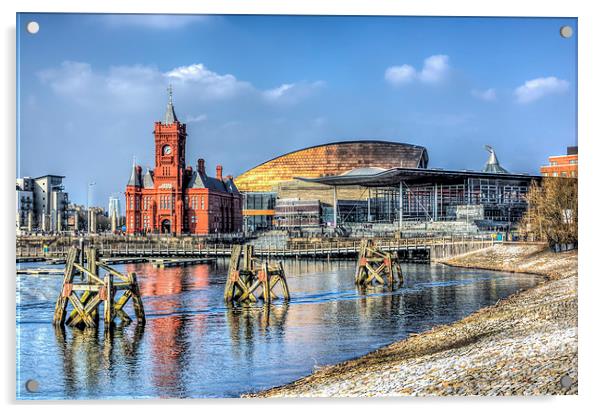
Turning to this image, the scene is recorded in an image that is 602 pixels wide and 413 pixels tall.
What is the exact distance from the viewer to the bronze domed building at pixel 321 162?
214 ft

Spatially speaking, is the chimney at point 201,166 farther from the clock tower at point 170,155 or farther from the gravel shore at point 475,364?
the gravel shore at point 475,364

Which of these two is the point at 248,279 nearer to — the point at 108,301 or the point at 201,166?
the point at 108,301

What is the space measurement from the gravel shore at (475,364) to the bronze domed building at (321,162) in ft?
154

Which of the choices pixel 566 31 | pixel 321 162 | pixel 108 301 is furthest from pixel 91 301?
pixel 321 162

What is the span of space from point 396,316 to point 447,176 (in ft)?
88.1

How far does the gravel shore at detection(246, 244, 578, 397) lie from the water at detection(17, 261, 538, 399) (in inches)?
35.1

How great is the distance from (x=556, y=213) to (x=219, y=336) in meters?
12.5

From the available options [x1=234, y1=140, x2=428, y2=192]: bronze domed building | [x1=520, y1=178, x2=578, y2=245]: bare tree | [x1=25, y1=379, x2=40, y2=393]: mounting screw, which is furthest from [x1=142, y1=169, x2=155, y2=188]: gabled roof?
[x1=25, y1=379, x2=40, y2=393]: mounting screw

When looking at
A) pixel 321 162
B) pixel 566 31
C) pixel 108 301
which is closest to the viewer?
pixel 566 31

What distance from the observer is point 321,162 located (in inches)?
3034

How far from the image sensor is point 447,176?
43625 millimetres

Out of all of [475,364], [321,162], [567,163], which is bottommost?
[475,364]

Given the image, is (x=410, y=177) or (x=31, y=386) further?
(x=410, y=177)

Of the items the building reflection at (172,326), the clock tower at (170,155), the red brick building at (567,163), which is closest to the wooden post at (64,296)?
the building reflection at (172,326)
